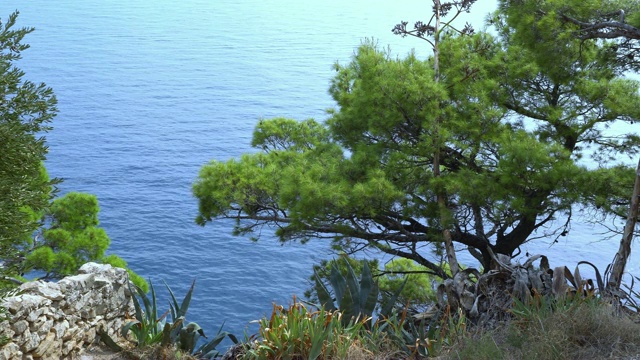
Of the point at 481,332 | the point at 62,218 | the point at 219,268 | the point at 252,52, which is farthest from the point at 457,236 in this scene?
the point at 252,52

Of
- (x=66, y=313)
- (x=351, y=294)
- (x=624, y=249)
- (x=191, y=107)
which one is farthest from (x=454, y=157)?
(x=191, y=107)

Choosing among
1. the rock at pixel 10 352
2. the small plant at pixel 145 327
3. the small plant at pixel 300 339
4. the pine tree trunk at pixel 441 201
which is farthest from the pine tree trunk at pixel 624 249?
the rock at pixel 10 352

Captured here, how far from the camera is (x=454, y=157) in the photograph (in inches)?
359

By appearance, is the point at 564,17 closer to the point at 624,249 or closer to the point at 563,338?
the point at 624,249

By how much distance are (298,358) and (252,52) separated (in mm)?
35793

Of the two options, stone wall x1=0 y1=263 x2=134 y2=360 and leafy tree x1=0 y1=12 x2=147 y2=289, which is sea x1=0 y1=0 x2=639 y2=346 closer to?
stone wall x1=0 y1=263 x2=134 y2=360

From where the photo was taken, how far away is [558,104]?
30.3ft

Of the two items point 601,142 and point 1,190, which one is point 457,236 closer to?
point 601,142

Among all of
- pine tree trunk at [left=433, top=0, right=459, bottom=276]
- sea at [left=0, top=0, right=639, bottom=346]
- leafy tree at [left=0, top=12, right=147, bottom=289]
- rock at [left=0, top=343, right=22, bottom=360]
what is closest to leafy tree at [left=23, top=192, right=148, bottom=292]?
sea at [left=0, top=0, right=639, bottom=346]

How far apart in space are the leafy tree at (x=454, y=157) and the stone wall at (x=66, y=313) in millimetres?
2812

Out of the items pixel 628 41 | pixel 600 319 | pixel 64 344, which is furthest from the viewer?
pixel 628 41

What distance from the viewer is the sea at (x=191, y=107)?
→ 17.0 meters

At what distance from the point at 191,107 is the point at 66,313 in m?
25.0

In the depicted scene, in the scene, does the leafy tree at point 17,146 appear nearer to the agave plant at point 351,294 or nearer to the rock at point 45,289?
the rock at point 45,289
